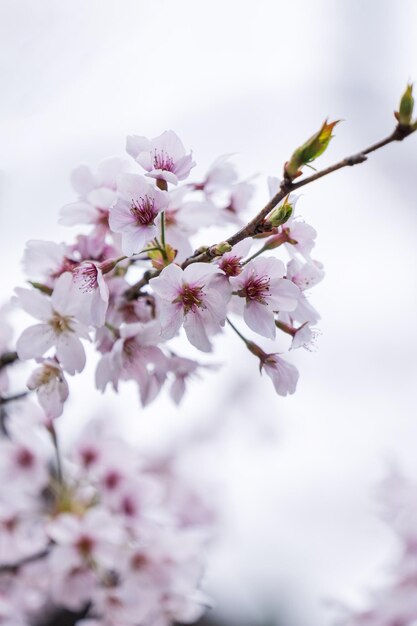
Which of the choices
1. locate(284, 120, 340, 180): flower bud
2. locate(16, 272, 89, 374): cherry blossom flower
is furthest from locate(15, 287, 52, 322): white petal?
locate(284, 120, 340, 180): flower bud

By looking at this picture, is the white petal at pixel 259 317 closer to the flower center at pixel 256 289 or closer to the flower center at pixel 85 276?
the flower center at pixel 256 289

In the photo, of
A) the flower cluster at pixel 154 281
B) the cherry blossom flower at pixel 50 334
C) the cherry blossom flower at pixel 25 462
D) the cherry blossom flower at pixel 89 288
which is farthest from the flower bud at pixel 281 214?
the cherry blossom flower at pixel 25 462

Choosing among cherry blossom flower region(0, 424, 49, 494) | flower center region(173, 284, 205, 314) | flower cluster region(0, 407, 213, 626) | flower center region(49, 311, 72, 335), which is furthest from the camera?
cherry blossom flower region(0, 424, 49, 494)

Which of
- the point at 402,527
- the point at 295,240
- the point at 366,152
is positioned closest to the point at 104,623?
the point at 402,527

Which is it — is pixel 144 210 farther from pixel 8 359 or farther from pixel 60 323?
pixel 8 359

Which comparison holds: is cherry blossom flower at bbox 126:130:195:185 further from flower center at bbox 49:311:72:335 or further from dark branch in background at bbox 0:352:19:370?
dark branch in background at bbox 0:352:19:370

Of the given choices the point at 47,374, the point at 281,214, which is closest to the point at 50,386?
the point at 47,374
